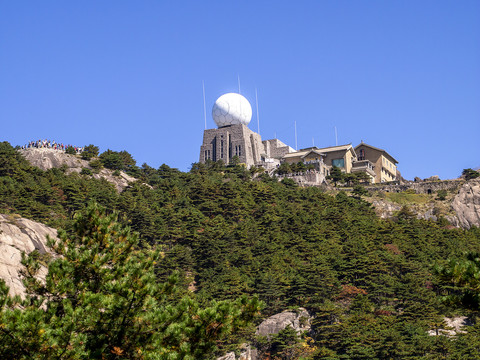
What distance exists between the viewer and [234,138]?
251 feet

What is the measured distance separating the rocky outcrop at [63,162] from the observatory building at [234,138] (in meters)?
17.6

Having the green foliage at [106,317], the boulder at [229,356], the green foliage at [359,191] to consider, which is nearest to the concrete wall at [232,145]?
the green foliage at [359,191]

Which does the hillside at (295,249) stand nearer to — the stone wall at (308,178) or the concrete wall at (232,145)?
the stone wall at (308,178)

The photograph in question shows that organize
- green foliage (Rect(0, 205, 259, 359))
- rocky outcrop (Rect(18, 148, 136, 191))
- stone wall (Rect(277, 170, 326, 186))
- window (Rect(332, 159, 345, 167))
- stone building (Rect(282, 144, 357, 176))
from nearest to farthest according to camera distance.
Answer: green foliage (Rect(0, 205, 259, 359)) → rocky outcrop (Rect(18, 148, 136, 191)) → stone wall (Rect(277, 170, 326, 186)) → stone building (Rect(282, 144, 357, 176)) → window (Rect(332, 159, 345, 167))

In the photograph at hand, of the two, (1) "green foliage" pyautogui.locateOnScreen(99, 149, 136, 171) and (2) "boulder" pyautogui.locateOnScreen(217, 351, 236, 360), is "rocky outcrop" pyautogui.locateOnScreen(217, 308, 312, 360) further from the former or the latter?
(1) "green foliage" pyautogui.locateOnScreen(99, 149, 136, 171)

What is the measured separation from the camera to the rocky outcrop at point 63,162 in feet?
192

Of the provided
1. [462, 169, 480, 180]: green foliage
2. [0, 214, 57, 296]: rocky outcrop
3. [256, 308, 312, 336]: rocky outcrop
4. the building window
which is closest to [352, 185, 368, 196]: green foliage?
[462, 169, 480, 180]: green foliage

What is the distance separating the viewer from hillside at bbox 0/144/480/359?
34.8m

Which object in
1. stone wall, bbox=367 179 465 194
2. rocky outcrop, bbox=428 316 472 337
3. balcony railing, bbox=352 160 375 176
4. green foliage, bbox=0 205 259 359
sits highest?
balcony railing, bbox=352 160 375 176

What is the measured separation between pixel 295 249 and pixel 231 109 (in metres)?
35.5

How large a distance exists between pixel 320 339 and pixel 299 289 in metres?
4.15

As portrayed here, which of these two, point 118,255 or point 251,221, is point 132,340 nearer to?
point 118,255

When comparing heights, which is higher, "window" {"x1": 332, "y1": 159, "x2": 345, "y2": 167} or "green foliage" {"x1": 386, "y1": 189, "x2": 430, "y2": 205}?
"window" {"x1": 332, "y1": 159, "x2": 345, "y2": 167}

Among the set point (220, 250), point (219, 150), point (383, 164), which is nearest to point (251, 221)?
point (220, 250)
